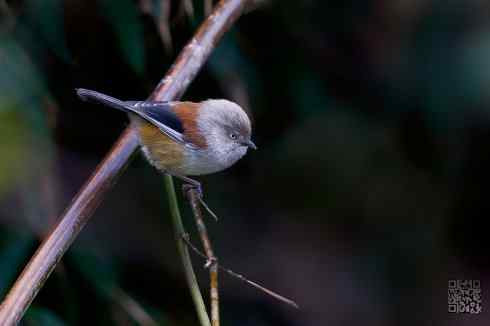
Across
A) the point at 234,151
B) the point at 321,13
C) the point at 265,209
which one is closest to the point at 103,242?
the point at 265,209

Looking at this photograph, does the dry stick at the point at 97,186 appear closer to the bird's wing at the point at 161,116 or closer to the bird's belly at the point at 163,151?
the bird's wing at the point at 161,116

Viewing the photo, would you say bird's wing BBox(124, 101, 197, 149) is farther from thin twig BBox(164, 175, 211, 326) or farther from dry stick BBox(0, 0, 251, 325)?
thin twig BBox(164, 175, 211, 326)

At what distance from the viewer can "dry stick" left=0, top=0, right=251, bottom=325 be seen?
70.4 inches

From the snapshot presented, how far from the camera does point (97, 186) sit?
211cm

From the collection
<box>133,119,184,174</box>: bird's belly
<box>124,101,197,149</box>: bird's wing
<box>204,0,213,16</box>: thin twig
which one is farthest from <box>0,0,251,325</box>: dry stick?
<box>204,0,213,16</box>: thin twig

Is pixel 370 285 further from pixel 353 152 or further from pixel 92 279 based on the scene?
pixel 92 279

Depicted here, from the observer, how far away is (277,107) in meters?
4.05

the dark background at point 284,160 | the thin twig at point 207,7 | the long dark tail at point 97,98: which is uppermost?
the thin twig at point 207,7

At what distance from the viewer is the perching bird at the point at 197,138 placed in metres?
2.84

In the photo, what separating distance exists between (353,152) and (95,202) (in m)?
2.62

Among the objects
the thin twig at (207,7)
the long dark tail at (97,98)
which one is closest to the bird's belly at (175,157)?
the long dark tail at (97,98)

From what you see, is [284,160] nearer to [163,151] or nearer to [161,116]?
[163,151]

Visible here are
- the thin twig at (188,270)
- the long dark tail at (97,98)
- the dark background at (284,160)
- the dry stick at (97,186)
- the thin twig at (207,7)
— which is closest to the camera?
the dry stick at (97,186)

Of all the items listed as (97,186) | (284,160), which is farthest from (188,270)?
(284,160)
